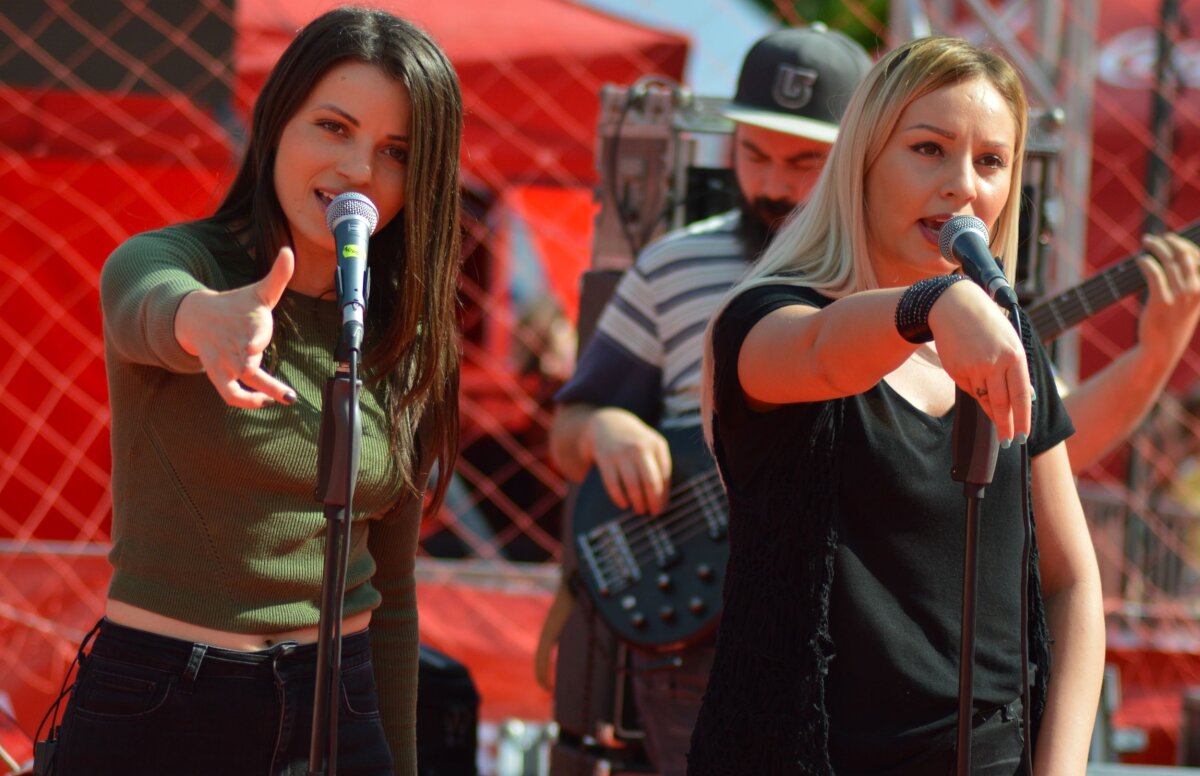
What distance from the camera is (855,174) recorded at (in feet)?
5.78

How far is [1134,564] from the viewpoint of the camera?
18.0ft

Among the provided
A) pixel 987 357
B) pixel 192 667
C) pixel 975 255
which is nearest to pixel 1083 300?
pixel 975 255

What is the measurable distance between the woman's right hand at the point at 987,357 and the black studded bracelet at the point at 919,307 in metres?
0.03

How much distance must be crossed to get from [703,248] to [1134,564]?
343cm

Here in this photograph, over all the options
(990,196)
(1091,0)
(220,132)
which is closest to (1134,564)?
(1091,0)

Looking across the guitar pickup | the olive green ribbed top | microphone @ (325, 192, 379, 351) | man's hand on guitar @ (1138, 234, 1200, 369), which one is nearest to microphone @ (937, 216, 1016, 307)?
microphone @ (325, 192, 379, 351)

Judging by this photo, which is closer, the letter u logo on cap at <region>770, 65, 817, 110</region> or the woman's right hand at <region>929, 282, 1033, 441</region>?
the woman's right hand at <region>929, 282, 1033, 441</region>

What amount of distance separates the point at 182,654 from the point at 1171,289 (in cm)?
219

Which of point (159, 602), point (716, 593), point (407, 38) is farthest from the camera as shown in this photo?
point (716, 593)

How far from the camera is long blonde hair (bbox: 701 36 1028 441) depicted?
1.73m

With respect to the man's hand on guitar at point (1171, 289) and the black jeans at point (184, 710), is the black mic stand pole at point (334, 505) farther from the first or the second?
the man's hand on guitar at point (1171, 289)

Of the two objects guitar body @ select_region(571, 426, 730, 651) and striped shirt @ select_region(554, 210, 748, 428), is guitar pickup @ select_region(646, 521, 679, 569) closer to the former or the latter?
guitar body @ select_region(571, 426, 730, 651)

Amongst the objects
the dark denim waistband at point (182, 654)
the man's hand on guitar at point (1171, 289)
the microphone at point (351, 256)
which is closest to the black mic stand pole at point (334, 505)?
the microphone at point (351, 256)

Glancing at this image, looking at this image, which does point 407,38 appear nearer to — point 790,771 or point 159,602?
point 159,602
